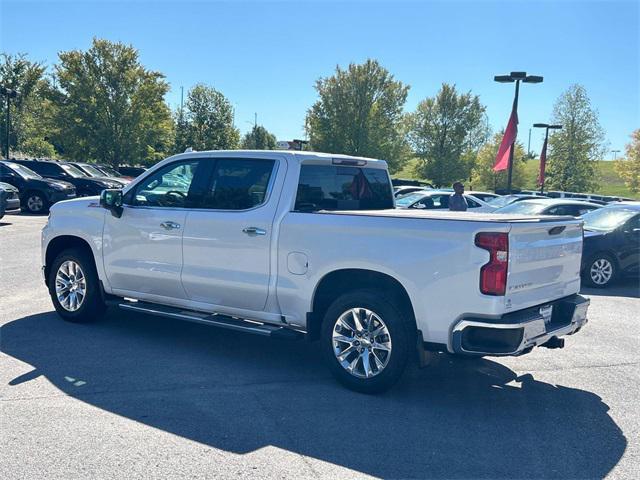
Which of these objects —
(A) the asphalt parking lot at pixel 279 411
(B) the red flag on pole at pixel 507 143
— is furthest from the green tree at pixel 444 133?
(A) the asphalt parking lot at pixel 279 411

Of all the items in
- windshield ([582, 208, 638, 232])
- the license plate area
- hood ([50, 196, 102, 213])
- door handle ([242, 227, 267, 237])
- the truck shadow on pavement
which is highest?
hood ([50, 196, 102, 213])

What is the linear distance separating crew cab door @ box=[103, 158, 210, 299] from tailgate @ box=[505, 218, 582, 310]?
3.06 metres

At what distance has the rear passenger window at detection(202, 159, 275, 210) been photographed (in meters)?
5.48

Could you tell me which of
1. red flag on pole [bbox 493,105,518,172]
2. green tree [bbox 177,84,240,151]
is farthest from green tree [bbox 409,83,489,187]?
red flag on pole [bbox 493,105,518,172]

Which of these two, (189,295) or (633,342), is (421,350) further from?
(633,342)

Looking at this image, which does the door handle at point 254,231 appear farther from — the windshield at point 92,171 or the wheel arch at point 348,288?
the windshield at point 92,171

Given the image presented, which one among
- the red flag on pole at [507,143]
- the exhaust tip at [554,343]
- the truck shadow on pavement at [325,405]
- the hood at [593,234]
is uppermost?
the red flag on pole at [507,143]

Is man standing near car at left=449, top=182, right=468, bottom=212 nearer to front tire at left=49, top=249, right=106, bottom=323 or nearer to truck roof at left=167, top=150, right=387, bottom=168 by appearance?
truck roof at left=167, top=150, right=387, bottom=168

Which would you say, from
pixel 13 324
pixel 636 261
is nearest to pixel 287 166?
pixel 13 324

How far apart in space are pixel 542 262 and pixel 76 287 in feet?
16.0

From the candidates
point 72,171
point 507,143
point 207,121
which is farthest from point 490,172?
point 72,171

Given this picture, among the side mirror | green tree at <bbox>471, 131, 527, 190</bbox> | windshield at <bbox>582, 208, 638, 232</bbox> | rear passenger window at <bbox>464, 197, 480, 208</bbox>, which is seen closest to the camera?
the side mirror

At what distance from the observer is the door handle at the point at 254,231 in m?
5.25

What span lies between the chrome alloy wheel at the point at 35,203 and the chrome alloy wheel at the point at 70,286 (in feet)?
45.9
